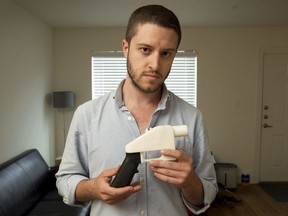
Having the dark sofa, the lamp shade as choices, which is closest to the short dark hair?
the dark sofa

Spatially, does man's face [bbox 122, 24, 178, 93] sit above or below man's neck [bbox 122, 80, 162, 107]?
above

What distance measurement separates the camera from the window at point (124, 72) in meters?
3.90

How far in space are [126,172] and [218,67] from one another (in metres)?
3.55

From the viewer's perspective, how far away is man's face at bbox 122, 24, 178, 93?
28.5 inches

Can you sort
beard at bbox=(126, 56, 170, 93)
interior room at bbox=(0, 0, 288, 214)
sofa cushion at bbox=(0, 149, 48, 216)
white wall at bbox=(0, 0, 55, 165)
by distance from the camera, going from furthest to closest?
interior room at bbox=(0, 0, 288, 214) → white wall at bbox=(0, 0, 55, 165) → sofa cushion at bbox=(0, 149, 48, 216) → beard at bbox=(126, 56, 170, 93)

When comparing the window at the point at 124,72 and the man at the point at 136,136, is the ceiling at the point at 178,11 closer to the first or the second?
the window at the point at 124,72

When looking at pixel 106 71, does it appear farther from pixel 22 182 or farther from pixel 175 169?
pixel 175 169

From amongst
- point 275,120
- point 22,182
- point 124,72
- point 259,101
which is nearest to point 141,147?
point 22,182

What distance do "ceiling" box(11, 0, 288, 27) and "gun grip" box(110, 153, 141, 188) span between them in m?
2.35

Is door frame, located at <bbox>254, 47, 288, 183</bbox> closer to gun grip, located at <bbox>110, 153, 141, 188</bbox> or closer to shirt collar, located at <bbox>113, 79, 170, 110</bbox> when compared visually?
shirt collar, located at <bbox>113, 79, 170, 110</bbox>

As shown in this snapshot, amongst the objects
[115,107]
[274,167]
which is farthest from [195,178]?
[274,167]

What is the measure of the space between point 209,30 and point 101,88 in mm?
1949

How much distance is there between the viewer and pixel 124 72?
3945 millimetres

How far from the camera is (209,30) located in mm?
3848
